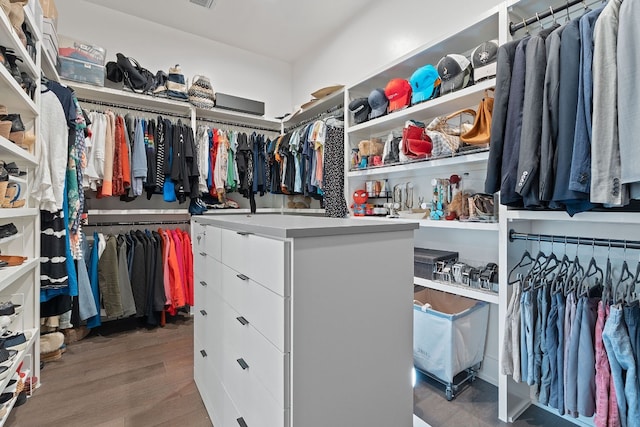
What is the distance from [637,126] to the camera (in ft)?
3.46

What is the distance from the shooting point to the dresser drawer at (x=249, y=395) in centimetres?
93

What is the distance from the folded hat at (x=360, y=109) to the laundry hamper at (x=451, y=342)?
5.06 ft

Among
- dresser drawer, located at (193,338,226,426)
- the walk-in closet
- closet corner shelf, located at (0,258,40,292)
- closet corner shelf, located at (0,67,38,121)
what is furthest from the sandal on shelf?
dresser drawer, located at (193,338,226,426)

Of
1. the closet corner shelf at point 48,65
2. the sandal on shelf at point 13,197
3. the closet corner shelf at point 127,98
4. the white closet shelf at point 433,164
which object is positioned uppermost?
the closet corner shelf at point 127,98

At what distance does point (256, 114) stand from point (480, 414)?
11.2ft

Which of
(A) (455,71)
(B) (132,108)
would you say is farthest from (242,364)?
(B) (132,108)

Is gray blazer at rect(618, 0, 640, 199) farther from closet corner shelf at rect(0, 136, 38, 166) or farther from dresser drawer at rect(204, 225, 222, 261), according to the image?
closet corner shelf at rect(0, 136, 38, 166)

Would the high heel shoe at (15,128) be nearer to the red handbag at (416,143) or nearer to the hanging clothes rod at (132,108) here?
the hanging clothes rod at (132,108)

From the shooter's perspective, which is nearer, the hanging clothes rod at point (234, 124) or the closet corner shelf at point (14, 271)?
the closet corner shelf at point (14, 271)

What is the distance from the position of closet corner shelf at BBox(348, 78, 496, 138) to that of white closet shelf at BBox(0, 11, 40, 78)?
2.06 meters

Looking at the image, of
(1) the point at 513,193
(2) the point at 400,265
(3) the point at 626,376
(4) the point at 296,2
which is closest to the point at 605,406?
(3) the point at 626,376

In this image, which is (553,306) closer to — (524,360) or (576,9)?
(524,360)

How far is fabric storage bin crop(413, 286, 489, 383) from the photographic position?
1738 mm

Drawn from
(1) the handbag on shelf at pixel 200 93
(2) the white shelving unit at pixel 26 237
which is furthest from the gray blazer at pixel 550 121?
(1) the handbag on shelf at pixel 200 93
